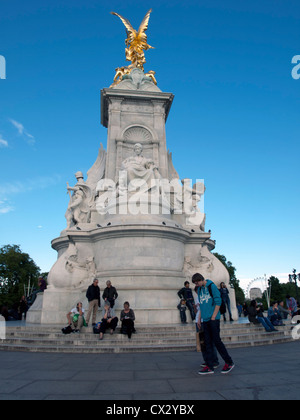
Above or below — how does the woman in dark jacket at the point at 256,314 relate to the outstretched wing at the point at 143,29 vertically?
below

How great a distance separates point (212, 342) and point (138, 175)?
38.2ft

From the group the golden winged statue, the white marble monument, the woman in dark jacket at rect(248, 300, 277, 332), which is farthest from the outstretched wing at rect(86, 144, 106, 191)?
the woman in dark jacket at rect(248, 300, 277, 332)

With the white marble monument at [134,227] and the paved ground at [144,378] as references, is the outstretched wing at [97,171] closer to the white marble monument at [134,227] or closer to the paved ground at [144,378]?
the white marble monument at [134,227]

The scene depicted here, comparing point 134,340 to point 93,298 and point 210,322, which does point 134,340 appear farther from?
point 210,322

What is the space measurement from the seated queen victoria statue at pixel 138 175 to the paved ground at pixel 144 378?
9510mm

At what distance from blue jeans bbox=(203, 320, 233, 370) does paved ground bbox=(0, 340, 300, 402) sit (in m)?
0.24

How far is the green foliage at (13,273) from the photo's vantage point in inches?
1934

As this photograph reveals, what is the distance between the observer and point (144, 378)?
5.03 meters

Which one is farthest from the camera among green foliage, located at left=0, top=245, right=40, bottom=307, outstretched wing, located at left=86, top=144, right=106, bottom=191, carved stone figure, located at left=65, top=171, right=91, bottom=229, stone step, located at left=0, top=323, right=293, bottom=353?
green foliage, located at left=0, top=245, right=40, bottom=307

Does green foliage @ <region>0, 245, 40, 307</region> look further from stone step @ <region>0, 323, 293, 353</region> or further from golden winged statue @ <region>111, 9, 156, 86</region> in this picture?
stone step @ <region>0, 323, 293, 353</region>

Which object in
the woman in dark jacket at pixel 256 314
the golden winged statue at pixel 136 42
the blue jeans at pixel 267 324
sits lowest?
the blue jeans at pixel 267 324

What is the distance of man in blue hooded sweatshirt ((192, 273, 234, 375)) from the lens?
5320 mm

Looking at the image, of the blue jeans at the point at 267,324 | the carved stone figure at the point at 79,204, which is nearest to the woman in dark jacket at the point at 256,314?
the blue jeans at the point at 267,324
